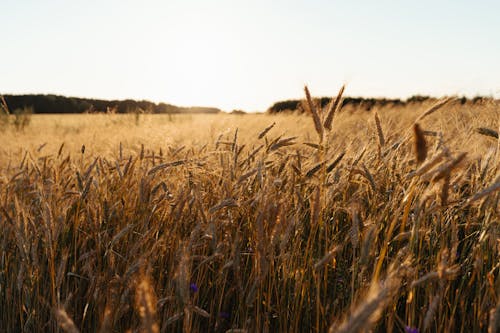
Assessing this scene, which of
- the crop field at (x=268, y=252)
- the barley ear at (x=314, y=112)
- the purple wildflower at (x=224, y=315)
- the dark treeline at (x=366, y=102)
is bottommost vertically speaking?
the purple wildflower at (x=224, y=315)

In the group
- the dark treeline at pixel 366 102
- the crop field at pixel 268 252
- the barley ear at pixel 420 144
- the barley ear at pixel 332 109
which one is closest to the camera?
the barley ear at pixel 420 144

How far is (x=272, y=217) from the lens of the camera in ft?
3.66

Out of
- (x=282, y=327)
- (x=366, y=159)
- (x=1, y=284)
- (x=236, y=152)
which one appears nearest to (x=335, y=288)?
(x=282, y=327)

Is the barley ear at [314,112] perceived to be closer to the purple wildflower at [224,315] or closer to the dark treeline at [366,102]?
the purple wildflower at [224,315]

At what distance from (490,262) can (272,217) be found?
98 centimetres

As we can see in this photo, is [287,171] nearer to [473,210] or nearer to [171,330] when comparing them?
[473,210]

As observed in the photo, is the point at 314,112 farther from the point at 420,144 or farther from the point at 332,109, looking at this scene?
the point at 420,144

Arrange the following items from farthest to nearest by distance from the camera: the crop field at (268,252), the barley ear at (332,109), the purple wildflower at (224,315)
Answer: the purple wildflower at (224,315)
the barley ear at (332,109)
the crop field at (268,252)

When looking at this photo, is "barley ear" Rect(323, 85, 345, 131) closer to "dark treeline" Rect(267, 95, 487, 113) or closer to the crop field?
the crop field

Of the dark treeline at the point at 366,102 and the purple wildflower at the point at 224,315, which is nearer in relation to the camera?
the purple wildflower at the point at 224,315

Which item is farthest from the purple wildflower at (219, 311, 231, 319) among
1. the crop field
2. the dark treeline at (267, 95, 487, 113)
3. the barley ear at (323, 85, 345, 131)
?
the dark treeline at (267, 95, 487, 113)

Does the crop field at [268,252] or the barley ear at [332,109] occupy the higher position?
the barley ear at [332,109]

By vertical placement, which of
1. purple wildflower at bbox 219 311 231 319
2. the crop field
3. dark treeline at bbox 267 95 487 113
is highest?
dark treeline at bbox 267 95 487 113

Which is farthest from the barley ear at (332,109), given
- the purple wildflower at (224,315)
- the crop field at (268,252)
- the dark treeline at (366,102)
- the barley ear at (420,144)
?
the dark treeline at (366,102)
